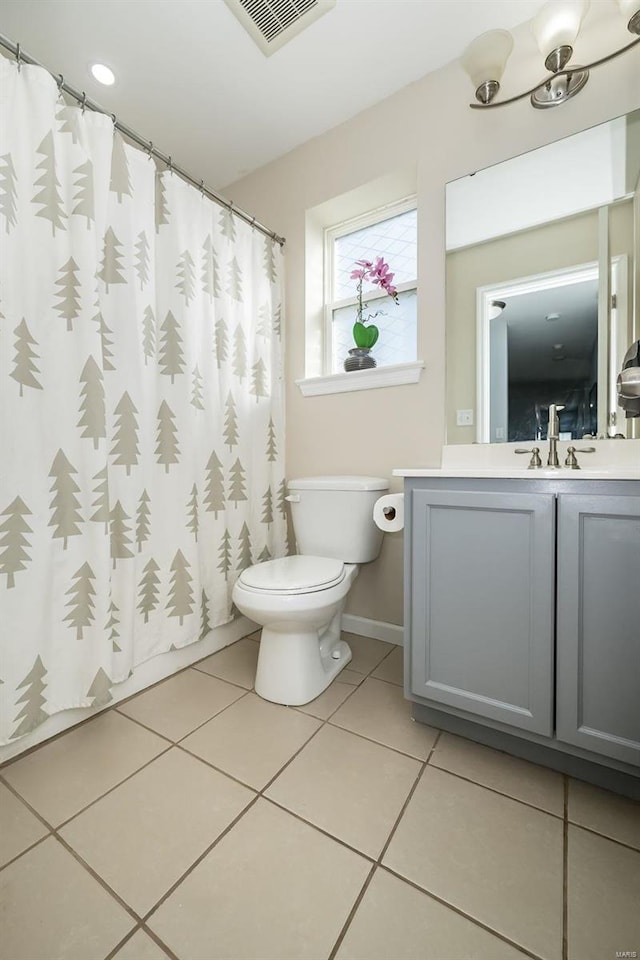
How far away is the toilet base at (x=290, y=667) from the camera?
133cm

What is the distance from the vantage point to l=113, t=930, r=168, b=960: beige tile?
0.65 metres

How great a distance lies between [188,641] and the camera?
155cm

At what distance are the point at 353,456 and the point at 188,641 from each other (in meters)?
1.03

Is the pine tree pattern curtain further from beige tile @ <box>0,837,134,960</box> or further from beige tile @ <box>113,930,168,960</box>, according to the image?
beige tile @ <box>113,930,168,960</box>

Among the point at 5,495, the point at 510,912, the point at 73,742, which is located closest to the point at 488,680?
the point at 510,912

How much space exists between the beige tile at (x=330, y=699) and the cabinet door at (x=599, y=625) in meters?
0.66

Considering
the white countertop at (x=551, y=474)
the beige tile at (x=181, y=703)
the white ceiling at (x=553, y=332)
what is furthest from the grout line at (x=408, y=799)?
the white ceiling at (x=553, y=332)

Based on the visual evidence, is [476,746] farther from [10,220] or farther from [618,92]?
[618,92]

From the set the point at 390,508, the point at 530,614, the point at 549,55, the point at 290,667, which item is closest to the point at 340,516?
the point at 390,508

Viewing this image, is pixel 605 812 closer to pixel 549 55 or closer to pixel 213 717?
pixel 213 717

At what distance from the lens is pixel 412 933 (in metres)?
0.69

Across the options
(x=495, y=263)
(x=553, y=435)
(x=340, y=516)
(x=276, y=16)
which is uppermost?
(x=276, y=16)

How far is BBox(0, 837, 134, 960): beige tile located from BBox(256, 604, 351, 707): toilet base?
0.64m

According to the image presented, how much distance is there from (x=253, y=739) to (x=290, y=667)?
238 millimetres
